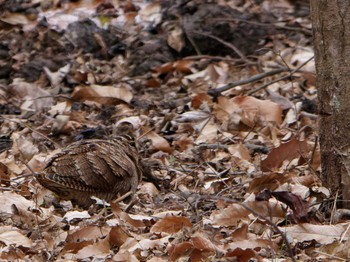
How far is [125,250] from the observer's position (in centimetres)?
477

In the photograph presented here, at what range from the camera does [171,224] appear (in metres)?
5.07

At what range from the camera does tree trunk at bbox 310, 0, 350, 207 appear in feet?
15.5

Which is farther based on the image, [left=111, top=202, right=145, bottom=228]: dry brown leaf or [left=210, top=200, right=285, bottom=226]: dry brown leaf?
[left=111, top=202, right=145, bottom=228]: dry brown leaf

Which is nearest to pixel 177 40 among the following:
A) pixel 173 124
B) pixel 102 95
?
pixel 102 95

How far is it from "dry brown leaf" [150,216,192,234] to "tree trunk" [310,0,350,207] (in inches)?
34.4

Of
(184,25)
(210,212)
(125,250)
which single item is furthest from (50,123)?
(125,250)

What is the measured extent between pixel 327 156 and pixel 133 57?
5.21 metres

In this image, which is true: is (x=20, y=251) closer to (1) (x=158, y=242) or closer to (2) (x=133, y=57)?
(1) (x=158, y=242)

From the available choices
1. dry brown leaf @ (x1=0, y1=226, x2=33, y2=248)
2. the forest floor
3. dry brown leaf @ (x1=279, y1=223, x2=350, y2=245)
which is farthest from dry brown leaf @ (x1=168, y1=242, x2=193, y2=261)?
dry brown leaf @ (x1=0, y1=226, x2=33, y2=248)

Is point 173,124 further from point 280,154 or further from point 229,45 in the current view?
point 229,45

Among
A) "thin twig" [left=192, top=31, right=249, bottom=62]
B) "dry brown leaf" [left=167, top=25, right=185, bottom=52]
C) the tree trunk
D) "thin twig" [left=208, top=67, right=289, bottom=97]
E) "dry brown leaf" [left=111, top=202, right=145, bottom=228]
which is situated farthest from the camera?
"dry brown leaf" [left=167, top=25, right=185, bottom=52]

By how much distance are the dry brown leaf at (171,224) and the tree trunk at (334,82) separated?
874mm

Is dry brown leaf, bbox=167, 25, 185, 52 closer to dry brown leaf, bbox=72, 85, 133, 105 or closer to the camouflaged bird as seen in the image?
dry brown leaf, bbox=72, 85, 133, 105

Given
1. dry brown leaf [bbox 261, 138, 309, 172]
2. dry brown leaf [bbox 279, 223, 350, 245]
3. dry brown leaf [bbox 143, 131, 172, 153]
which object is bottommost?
dry brown leaf [bbox 143, 131, 172, 153]
